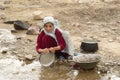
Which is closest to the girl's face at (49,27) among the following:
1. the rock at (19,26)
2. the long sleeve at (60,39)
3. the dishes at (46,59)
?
the long sleeve at (60,39)

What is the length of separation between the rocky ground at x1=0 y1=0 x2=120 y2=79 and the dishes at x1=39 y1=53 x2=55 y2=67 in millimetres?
417

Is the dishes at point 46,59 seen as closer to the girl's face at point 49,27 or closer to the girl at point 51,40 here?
the girl at point 51,40

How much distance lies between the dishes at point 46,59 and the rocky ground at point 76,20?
42 centimetres

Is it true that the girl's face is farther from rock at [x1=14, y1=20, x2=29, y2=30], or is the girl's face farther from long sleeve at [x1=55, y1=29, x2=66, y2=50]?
rock at [x1=14, y1=20, x2=29, y2=30]

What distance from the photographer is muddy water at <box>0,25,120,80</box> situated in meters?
6.09

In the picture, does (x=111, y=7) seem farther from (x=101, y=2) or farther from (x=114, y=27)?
(x=114, y=27)

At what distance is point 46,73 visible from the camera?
20.7 feet

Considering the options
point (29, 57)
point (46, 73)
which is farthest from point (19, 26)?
point (46, 73)

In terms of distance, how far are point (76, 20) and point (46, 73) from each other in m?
3.53

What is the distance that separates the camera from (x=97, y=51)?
7105mm

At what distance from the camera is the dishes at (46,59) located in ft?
21.2

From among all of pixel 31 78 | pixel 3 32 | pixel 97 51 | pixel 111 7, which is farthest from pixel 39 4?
pixel 31 78

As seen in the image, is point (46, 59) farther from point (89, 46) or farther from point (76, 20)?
point (76, 20)

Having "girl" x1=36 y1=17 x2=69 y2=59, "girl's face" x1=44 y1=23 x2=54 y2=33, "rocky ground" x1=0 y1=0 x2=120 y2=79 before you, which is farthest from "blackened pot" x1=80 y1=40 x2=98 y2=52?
"girl's face" x1=44 y1=23 x2=54 y2=33
